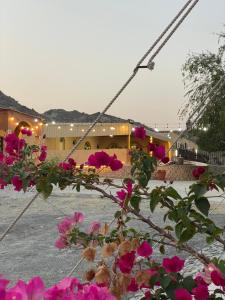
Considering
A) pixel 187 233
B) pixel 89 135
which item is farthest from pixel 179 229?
pixel 89 135

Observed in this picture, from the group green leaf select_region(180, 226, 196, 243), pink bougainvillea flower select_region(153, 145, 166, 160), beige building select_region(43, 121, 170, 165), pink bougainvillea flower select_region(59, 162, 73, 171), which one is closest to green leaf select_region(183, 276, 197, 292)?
green leaf select_region(180, 226, 196, 243)

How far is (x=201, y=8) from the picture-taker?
4.66 m

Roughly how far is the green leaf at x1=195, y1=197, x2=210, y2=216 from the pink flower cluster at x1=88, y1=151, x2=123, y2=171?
435 mm

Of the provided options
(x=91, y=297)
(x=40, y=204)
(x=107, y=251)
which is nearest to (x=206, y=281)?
(x=107, y=251)

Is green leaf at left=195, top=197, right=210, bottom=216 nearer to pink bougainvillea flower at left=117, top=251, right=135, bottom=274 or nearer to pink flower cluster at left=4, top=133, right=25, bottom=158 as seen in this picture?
pink bougainvillea flower at left=117, top=251, right=135, bottom=274

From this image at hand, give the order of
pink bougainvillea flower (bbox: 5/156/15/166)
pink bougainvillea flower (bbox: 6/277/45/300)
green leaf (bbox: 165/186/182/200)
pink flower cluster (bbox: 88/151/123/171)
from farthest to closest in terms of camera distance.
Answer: pink bougainvillea flower (bbox: 5/156/15/166) < pink flower cluster (bbox: 88/151/123/171) < green leaf (bbox: 165/186/182/200) < pink bougainvillea flower (bbox: 6/277/45/300)

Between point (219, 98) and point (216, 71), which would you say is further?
point (216, 71)

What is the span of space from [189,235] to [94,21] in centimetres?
258

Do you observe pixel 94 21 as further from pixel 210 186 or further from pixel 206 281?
pixel 206 281

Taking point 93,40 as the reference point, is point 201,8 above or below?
Result: above

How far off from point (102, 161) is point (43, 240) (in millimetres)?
5556

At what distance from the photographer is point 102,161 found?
2.11m

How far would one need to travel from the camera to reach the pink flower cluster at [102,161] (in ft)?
6.82

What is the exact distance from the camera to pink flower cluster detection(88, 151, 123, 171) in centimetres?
208
